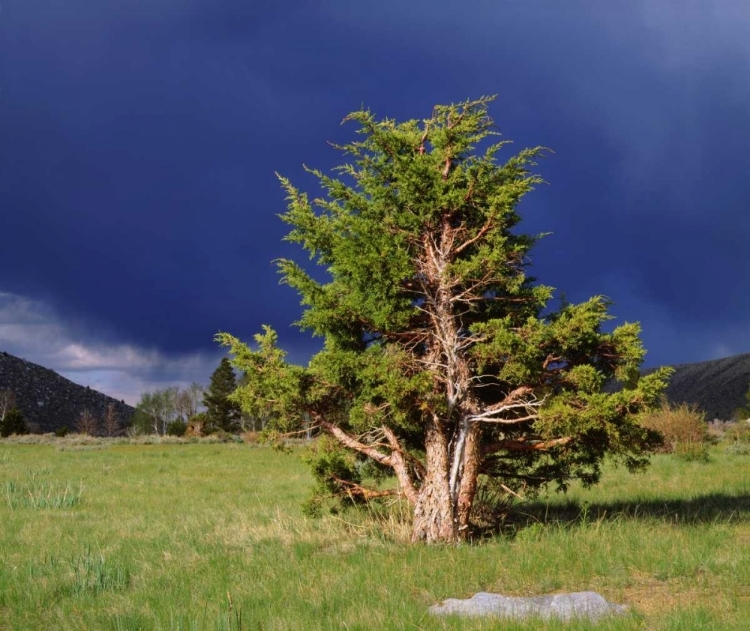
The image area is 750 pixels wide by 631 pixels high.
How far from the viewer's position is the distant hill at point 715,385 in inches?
2638

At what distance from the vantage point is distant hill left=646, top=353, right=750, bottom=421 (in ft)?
220

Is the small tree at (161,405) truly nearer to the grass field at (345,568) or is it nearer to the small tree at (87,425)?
the small tree at (87,425)

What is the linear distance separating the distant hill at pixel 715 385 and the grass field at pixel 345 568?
5767 centimetres

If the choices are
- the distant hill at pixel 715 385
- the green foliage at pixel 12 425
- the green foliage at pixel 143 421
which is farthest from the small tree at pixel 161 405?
the distant hill at pixel 715 385

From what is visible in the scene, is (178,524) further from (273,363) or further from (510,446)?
(510,446)

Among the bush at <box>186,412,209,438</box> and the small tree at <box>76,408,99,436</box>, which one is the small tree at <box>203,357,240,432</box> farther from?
the small tree at <box>76,408,99,436</box>

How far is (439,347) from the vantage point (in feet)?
35.1

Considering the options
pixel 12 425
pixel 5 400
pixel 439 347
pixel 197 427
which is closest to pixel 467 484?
pixel 439 347

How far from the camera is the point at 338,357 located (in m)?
10.4

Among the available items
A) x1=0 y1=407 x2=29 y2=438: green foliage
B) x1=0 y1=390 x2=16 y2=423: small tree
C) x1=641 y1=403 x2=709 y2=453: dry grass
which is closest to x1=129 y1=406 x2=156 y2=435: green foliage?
x1=0 y1=390 x2=16 y2=423: small tree

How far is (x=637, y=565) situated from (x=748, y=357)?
243ft

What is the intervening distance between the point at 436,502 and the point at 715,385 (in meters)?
70.3

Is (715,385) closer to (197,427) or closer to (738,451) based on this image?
(738,451)

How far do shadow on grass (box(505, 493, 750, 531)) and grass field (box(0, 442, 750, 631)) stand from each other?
2.2 inches
